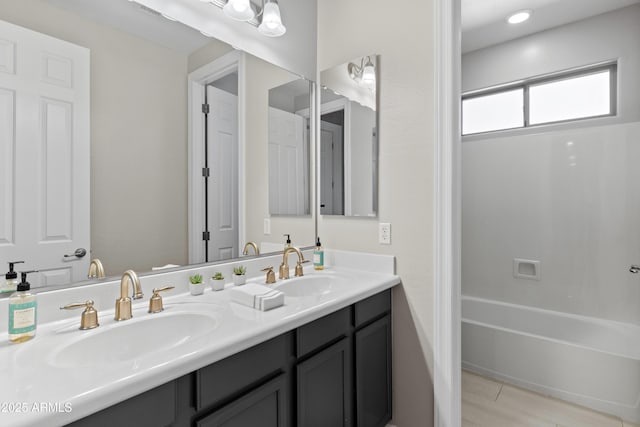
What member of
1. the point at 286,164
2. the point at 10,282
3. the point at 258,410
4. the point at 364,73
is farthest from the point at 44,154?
the point at 364,73

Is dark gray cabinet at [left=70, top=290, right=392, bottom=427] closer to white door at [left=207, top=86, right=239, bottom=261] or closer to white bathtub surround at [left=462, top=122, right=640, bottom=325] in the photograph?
white door at [left=207, top=86, right=239, bottom=261]

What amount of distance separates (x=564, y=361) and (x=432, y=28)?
7.03 feet

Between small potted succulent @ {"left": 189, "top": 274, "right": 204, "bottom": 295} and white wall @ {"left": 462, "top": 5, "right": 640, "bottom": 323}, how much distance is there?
2629 millimetres

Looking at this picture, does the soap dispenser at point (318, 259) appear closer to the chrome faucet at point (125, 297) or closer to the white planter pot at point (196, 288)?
the white planter pot at point (196, 288)

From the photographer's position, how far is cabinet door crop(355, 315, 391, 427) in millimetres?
1470

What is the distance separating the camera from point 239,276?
1508mm

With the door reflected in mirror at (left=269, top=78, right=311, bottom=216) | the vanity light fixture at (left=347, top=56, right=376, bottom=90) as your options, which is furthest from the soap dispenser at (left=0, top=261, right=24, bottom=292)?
the vanity light fixture at (left=347, top=56, right=376, bottom=90)

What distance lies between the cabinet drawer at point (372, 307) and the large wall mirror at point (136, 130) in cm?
69

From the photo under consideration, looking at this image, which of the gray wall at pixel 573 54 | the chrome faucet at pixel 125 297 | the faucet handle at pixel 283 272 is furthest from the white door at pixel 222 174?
the gray wall at pixel 573 54

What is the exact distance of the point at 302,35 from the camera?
200 centimetres

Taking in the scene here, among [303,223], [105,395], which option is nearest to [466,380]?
[303,223]

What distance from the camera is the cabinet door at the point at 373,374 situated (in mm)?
1470

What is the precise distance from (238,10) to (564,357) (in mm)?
2760

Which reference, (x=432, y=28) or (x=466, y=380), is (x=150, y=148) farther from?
(x=466, y=380)
